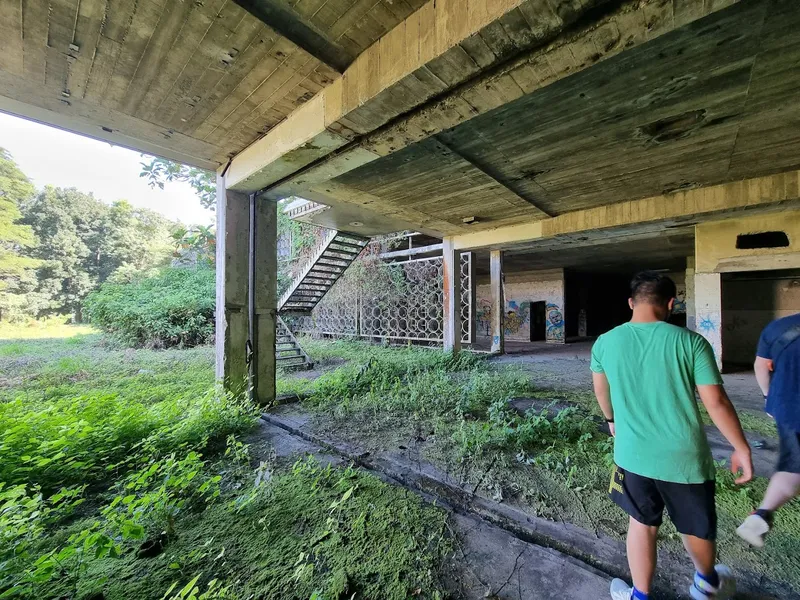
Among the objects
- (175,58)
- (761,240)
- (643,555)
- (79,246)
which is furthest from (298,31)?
(79,246)

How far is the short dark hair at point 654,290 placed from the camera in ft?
5.32

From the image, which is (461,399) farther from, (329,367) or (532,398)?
(329,367)

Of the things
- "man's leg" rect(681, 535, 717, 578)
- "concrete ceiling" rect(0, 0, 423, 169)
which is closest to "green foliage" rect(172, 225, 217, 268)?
"concrete ceiling" rect(0, 0, 423, 169)

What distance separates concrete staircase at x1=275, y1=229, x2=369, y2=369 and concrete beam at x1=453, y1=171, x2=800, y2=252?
15.5 feet

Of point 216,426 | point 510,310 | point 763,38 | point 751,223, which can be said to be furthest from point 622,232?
point 510,310

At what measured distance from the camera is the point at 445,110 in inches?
102

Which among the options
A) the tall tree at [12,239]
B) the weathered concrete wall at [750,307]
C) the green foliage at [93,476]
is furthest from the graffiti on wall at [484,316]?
the tall tree at [12,239]

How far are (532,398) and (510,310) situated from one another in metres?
10.6

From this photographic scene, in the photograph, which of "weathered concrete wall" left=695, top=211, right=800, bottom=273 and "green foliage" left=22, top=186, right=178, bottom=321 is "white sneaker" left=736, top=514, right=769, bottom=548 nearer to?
"weathered concrete wall" left=695, top=211, right=800, bottom=273

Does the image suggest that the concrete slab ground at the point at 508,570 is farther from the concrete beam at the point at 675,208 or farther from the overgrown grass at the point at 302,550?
the concrete beam at the point at 675,208

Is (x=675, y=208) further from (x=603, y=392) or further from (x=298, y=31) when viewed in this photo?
(x=298, y=31)

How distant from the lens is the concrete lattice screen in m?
10.1

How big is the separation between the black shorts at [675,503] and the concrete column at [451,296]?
731 cm

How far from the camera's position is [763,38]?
2.20 meters
